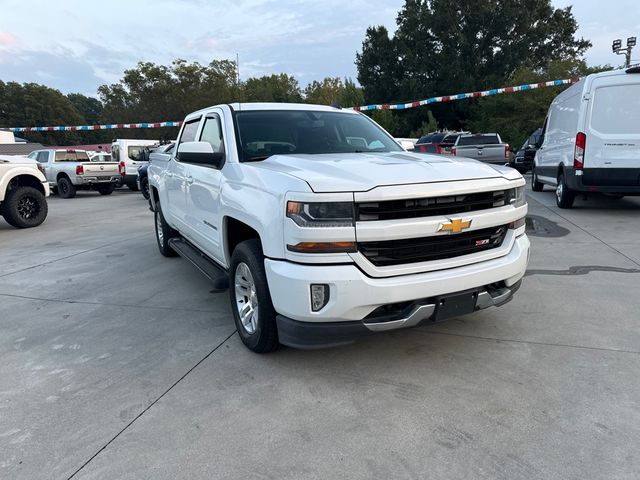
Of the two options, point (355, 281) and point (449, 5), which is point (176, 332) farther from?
point (449, 5)

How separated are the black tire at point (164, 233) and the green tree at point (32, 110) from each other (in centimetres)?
7243

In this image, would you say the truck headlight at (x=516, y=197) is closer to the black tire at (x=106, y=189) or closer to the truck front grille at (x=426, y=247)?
the truck front grille at (x=426, y=247)

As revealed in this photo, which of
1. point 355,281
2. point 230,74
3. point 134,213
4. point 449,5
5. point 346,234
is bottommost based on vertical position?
point 134,213

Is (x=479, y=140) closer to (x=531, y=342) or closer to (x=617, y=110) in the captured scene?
(x=617, y=110)

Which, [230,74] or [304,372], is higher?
[230,74]

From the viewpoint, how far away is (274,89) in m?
70.4

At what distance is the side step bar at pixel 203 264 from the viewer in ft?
12.5

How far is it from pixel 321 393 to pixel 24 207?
31.4ft

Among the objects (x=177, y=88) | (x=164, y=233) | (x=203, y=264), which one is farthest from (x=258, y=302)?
(x=177, y=88)

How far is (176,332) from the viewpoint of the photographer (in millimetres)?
3930

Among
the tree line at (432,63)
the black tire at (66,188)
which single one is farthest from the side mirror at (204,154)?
the tree line at (432,63)

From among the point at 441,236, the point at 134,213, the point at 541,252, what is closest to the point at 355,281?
the point at 441,236

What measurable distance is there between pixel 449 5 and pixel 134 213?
41007 mm

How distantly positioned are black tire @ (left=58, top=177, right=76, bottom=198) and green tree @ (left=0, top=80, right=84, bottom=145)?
59.5 meters
